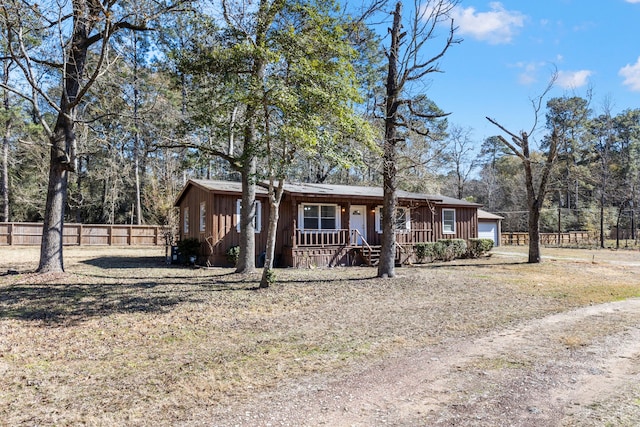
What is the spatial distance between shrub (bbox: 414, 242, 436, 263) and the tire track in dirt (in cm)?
1125

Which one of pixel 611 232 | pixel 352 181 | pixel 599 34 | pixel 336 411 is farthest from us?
pixel 611 232

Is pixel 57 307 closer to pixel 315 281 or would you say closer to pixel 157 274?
pixel 157 274

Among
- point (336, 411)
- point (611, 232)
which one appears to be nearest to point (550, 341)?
point (336, 411)

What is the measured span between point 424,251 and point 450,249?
77.2 inches

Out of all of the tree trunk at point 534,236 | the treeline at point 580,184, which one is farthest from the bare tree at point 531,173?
the treeline at point 580,184

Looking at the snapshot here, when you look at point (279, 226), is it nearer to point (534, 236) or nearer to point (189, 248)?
point (189, 248)

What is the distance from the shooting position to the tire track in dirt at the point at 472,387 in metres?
3.35

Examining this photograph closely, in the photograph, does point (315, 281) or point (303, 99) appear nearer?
point (303, 99)

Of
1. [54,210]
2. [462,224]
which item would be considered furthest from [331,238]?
[54,210]

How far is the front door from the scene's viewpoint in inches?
679

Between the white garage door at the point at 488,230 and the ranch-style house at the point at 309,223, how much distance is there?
478 inches

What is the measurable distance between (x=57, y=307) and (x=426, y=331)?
6821 millimetres

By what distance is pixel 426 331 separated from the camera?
20.7ft

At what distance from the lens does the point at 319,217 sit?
645 inches
